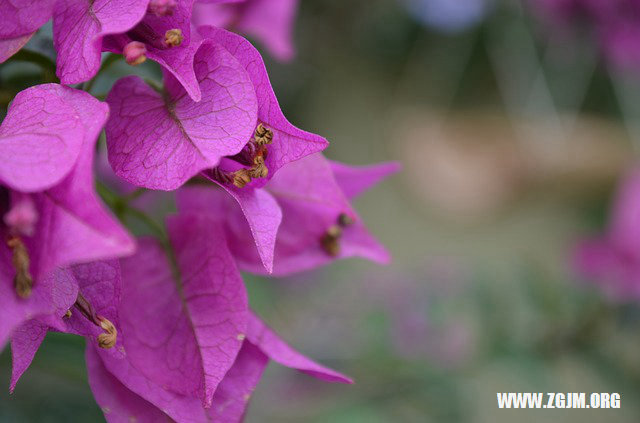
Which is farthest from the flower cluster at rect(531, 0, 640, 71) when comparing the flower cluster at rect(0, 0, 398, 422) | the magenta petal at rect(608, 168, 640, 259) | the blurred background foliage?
the flower cluster at rect(0, 0, 398, 422)

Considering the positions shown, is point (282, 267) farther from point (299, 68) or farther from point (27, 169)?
point (299, 68)

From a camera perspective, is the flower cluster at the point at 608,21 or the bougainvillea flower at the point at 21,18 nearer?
the bougainvillea flower at the point at 21,18

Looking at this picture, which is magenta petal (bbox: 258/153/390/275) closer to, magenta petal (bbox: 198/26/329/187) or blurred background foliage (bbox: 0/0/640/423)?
magenta petal (bbox: 198/26/329/187)

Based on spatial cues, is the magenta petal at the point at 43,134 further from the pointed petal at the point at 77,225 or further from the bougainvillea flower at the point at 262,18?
the bougainvillea flower at the point at 262,18

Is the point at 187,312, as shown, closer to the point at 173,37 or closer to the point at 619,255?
the point at 173,37

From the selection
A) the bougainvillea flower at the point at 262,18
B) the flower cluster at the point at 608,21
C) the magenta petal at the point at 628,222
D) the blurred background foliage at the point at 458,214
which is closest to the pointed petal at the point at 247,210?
the bougainvillea flower at the point at 262,18

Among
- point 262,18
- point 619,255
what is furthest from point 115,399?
point 619,255
